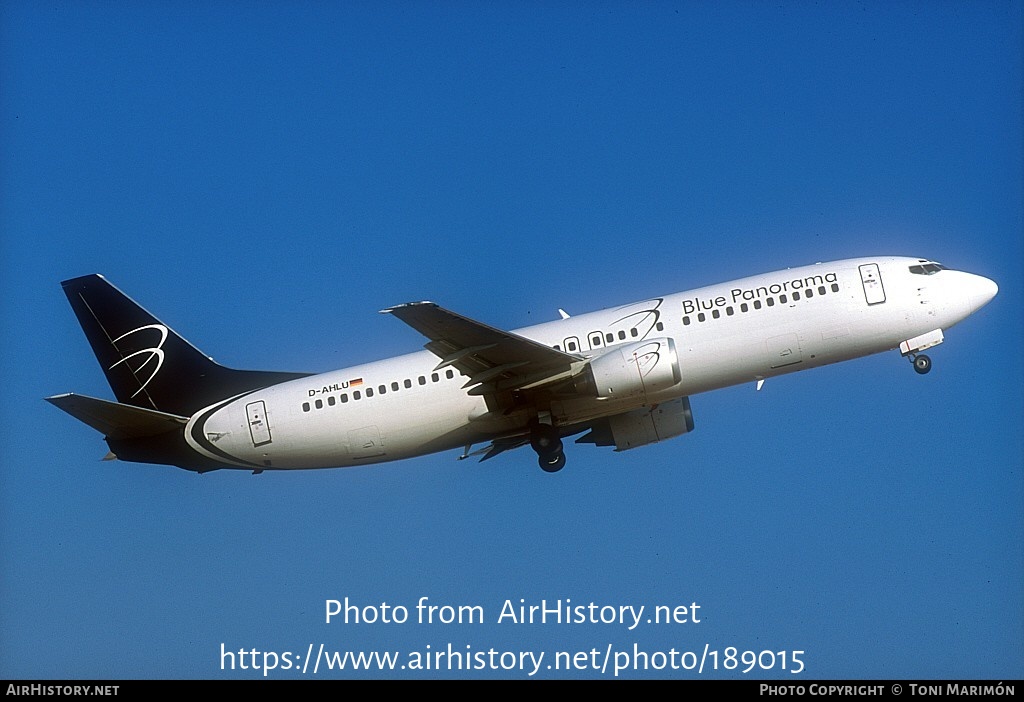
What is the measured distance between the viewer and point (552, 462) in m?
40.2

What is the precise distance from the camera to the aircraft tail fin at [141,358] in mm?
41125

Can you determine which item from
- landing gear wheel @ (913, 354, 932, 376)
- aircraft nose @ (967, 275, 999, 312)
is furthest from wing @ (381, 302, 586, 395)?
aircraft nose @ (967, 275, 999, 312)

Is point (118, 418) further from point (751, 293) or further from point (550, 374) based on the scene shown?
point (751, 293)

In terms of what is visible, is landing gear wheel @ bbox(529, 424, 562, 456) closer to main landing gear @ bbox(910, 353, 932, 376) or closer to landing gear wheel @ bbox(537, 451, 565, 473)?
landing gear wheel @ bbox(537, 451, 565, 473)

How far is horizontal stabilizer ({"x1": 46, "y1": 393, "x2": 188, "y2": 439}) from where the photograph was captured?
3634cm

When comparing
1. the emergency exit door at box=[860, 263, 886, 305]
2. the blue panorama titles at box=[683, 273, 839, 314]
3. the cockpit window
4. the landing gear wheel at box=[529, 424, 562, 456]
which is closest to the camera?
Answer: the blue panorama titles at box=[683, 273, 839, 314]

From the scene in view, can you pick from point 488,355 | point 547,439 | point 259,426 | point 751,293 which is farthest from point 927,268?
point 259,426

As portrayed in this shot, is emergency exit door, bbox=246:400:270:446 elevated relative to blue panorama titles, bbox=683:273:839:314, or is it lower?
lower

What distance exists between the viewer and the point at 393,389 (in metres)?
38.6

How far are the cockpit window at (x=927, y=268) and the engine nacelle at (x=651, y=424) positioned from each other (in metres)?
8.98

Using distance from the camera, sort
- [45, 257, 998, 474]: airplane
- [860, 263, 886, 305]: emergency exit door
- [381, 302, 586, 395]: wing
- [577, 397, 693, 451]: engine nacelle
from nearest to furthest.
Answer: [381, 302, 586, 395]: wing
[45, 257, 998, 474]: airplane
[860, 263, 886, 305]: emergency exit door
[577, 397, 693, 451]: engine nacelle

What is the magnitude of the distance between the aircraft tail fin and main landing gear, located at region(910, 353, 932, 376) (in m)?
21.1
